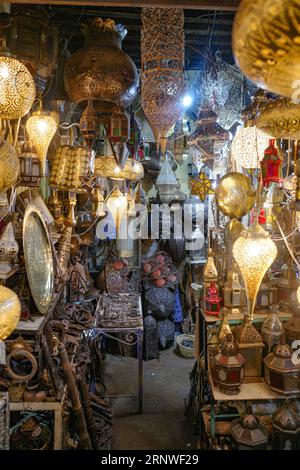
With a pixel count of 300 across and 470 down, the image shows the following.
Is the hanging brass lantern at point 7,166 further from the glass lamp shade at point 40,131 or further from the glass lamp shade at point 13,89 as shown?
the glass lamp shade at point 40,131

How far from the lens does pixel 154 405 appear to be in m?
4.98

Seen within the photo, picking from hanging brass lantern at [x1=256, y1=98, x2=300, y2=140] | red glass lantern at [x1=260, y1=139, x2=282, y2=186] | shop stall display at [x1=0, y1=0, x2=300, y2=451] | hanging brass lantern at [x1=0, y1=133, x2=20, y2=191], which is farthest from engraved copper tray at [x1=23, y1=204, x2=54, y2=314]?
hanging brass lantern at [x1=256, y1=98, x2=300, y2=140]

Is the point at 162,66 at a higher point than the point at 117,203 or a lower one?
higher

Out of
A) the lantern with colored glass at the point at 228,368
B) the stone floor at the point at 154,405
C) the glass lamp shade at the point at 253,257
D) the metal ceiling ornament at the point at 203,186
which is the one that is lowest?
the stone floor at the point at 154,405

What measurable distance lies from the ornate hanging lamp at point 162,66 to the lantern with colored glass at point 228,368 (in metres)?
1.66

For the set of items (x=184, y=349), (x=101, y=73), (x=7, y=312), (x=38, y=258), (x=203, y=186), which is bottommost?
(x=184, y=349)

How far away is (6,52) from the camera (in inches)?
63.7

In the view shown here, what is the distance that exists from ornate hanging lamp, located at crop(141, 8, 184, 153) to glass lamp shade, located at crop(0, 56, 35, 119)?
63 centimetres

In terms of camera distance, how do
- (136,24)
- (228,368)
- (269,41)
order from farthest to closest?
1. (136,24)
2. (228,368)
3. (269,41)

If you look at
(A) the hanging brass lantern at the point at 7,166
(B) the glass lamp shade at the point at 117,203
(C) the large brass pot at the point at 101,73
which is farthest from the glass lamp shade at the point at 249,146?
(B) the glass lamp shade at the point at 117,203

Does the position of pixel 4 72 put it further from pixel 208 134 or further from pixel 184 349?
pixel 184 349

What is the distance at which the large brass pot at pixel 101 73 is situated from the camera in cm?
195

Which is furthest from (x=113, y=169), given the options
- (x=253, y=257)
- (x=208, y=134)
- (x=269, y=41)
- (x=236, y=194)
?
(x=269, y=41)

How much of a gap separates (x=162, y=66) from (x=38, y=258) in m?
1.71
